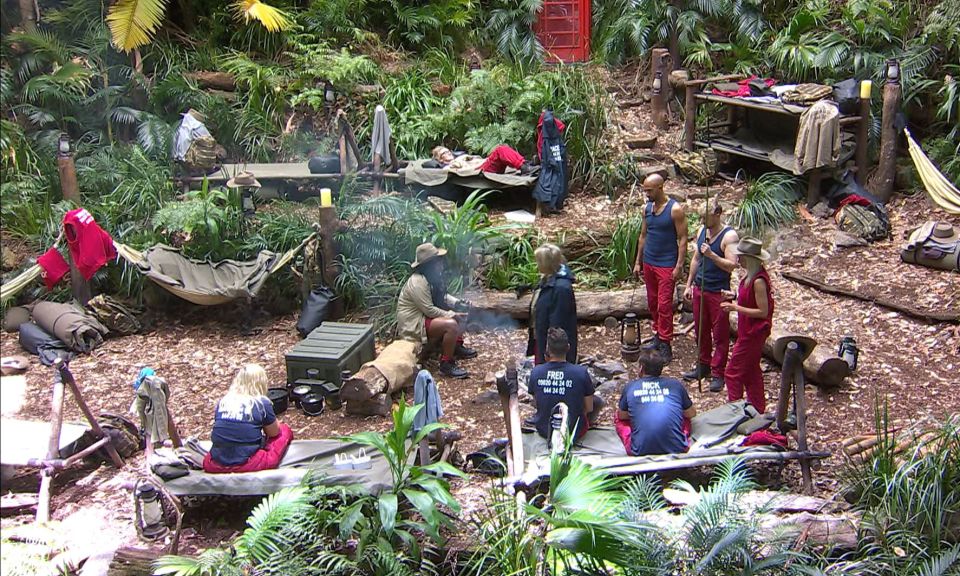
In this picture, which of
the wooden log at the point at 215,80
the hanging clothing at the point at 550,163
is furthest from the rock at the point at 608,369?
the wooden log at the point at 215,80

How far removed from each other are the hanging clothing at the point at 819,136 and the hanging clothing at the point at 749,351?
13.2ft

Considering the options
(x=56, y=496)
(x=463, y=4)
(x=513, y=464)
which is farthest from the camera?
(x=463, y=4)

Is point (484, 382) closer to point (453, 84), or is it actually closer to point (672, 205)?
point (672, 205)

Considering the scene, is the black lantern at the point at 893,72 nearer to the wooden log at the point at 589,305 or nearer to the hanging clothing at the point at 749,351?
the wooden log at the point at 589,305

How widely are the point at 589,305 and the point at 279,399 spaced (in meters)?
2.84

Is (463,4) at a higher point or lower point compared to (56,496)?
higher

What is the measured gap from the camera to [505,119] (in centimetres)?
1140

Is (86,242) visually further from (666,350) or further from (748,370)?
(748,370)

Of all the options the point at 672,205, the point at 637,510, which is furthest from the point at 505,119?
the point at 637,510

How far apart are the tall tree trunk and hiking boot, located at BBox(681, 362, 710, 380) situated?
497 centimetres

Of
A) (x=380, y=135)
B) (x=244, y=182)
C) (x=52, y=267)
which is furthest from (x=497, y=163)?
(x=52, y=267)

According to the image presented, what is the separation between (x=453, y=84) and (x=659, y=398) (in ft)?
25.3

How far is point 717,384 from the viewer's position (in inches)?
279

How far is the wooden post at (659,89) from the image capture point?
40.3 ft
